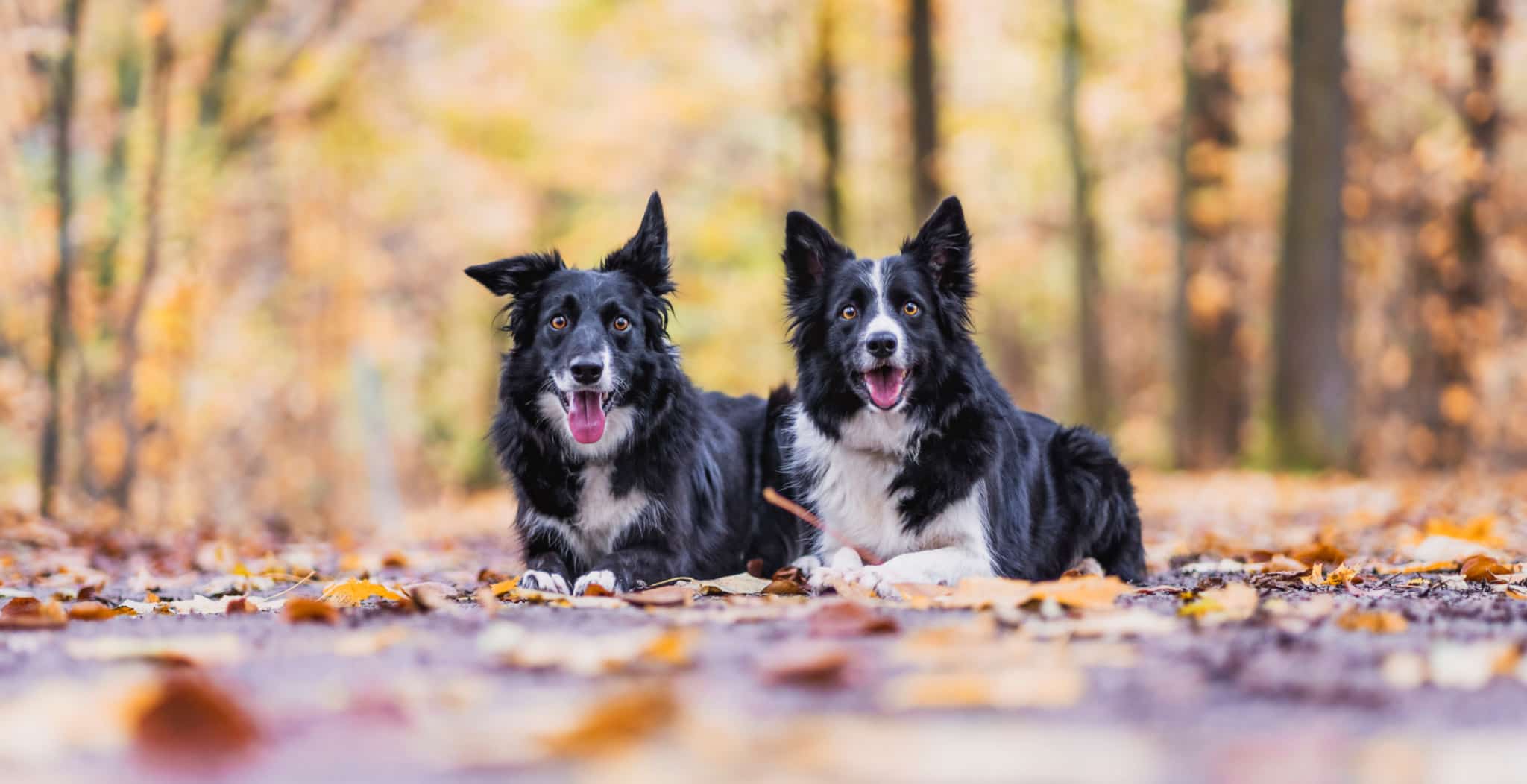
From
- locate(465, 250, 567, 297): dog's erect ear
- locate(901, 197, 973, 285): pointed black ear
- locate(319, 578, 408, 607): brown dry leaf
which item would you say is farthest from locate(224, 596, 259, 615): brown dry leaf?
locate(901, 197, 973, 285): pointed black ear

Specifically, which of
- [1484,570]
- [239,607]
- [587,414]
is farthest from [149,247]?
[1484,570]

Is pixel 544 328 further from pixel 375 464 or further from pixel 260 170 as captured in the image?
pixel 375 464

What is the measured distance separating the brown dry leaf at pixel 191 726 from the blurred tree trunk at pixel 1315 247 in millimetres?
13389

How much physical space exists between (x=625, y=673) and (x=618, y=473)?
7.78 feet

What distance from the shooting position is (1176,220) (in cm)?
1758

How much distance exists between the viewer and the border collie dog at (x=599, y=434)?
4.82 meters

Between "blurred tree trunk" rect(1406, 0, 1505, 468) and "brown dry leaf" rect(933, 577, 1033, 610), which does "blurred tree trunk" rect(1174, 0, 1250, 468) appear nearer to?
"blurred tree trunk" rect(1406, 0, 1505, 468)

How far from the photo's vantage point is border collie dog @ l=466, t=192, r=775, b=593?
190 inches

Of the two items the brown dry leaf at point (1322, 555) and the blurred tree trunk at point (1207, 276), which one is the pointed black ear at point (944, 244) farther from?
the blurred tree trunk at point (1207, 276)

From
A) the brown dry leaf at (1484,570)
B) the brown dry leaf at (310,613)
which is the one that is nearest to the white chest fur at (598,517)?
the brown dry leaf at (310,613)

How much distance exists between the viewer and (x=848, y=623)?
3.08 metres

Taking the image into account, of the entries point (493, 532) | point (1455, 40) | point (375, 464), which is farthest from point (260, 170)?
point (1455, 40)

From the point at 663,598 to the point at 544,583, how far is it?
0.83 m

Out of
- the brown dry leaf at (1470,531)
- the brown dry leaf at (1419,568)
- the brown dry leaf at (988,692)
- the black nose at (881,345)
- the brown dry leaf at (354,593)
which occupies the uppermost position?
the black nose at (881,345)
